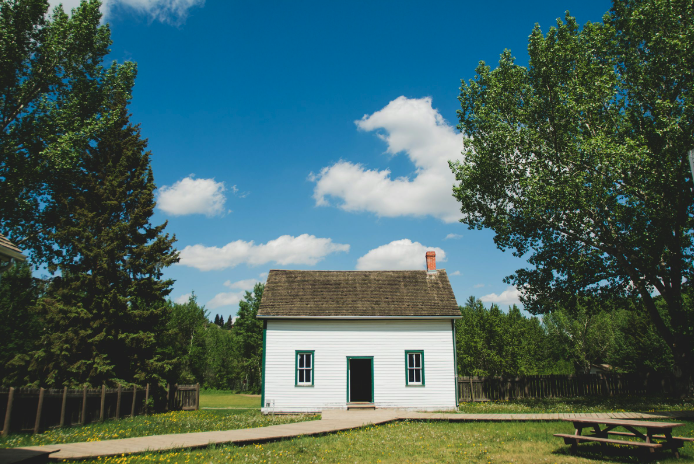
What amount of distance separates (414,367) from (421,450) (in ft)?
39.5

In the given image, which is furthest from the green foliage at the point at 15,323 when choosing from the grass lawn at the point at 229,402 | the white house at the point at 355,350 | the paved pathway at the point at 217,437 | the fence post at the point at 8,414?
the paved pathway at the point at 217,437

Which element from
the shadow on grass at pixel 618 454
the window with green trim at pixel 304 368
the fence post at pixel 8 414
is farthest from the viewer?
the window with green trim at pixel 304 368

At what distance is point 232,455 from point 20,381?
→ 21.1 meters

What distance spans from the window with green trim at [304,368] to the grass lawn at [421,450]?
8.77m

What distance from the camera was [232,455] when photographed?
28.6 feet

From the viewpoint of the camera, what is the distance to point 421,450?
9891 millimetres

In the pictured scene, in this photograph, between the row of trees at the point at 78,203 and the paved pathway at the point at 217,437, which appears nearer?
the paved pathway at the point at 217,437

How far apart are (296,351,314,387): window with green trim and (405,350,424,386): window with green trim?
483 cm

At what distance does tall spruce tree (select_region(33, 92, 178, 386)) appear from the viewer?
21812 millimetres

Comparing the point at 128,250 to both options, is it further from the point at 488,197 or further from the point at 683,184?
the point at 683,184

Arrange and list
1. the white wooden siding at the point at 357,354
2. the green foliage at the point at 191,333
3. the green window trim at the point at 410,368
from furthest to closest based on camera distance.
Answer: the green foliage at the point at 191,333 < the green window trim at the point at 410,368 < the white wooden siding at the point at 357,354

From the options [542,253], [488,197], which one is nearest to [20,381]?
[488,197]

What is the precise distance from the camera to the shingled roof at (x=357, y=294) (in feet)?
72.6

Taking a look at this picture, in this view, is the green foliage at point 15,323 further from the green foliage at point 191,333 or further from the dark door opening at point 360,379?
the dark door opening at point 360,379
